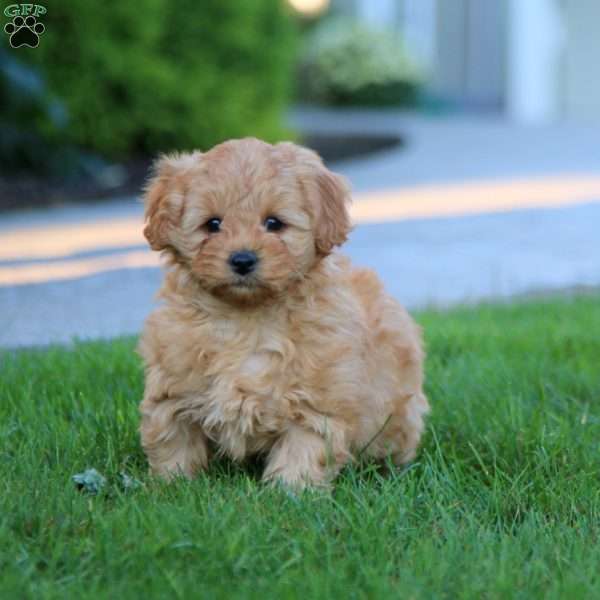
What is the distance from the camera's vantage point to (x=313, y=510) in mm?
3291

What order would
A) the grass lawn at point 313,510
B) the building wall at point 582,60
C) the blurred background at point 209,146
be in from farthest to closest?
the building wall at point 582,60
the blurred background at point 209,146
the grass lawn at point 313,510

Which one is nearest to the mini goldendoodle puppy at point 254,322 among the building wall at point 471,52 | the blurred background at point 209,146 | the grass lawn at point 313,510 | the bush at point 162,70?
the grass lawn at point 313,510

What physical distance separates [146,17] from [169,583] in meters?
9.33

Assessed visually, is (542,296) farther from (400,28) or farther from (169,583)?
(400,28)

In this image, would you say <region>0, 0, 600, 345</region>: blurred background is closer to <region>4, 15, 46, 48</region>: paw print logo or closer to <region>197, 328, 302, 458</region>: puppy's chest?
<region>4, 15, 46, 48</region>: paw print logo

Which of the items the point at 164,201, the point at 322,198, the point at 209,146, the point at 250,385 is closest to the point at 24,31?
the point at 209,146

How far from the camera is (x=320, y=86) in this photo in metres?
21.7

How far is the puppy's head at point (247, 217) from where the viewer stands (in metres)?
3.40

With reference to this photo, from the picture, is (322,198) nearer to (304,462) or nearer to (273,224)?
(273,224)

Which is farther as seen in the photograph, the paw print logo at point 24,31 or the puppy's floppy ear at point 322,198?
the paw print logo at point 24,31

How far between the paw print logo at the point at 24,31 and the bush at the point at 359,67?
420 inches

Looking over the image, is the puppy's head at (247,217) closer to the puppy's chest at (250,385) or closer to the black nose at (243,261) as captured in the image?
the black nose at (243,261)

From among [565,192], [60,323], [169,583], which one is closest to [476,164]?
[565,192]

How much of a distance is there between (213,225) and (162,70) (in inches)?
343
